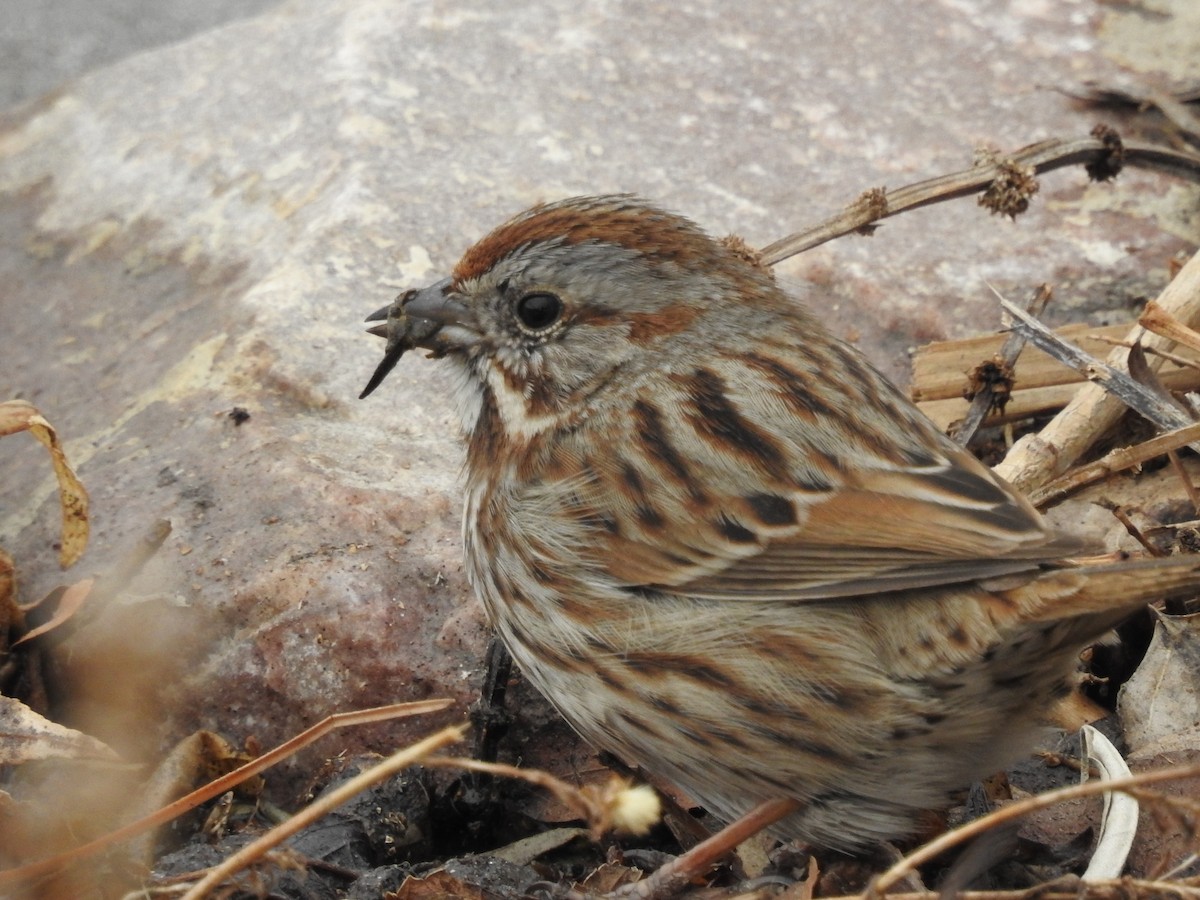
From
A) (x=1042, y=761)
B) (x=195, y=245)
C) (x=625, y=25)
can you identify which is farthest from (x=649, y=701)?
(x=625, y=25)

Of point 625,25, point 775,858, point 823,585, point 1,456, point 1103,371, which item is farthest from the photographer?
point 625,25

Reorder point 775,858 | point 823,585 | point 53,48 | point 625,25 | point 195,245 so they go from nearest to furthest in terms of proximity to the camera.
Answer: point 823,585 < point 775,858 < point 195,245 < point 625,25 < point 53,48

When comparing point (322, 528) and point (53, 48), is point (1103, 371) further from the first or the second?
point (53, 48)

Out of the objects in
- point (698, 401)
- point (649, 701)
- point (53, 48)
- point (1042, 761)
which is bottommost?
point (1042, 761)

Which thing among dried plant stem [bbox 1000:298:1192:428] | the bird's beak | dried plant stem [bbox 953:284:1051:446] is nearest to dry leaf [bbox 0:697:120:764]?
the bird's beak

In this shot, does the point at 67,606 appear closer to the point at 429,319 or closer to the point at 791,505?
the point at 429,319

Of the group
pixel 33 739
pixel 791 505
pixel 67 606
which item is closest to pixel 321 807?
pixel 33 739

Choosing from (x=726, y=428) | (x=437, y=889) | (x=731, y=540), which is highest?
(x=726, y=428)
